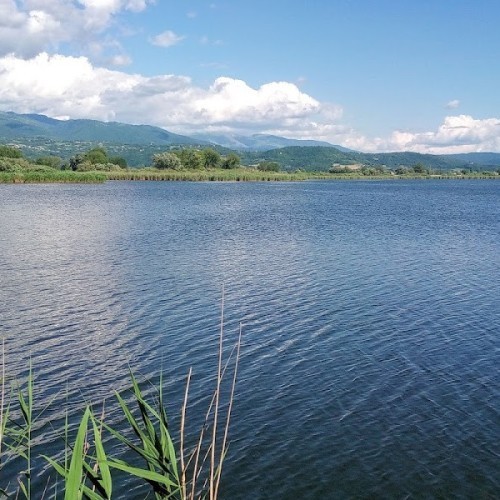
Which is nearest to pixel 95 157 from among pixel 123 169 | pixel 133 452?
pixel 123 169

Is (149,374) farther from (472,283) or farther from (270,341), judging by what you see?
(472,283)

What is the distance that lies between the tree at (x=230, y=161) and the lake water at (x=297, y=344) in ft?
436

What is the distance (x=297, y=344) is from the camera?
1738 cm

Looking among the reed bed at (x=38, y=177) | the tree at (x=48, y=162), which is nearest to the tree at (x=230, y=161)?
the tree at (x=48, y=162)

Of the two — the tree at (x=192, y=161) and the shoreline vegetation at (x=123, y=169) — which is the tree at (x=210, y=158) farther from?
the tree at (x=192, y=161)

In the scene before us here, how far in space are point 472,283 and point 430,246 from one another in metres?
12.3

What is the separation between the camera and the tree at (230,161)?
16950 cm

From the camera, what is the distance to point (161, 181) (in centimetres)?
13850

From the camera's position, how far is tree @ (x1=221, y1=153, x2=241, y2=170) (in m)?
170

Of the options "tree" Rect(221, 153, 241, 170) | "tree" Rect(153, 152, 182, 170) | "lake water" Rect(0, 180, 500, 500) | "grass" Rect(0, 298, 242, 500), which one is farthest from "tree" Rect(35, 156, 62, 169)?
"grass" Rect(0, 298, 242, 500)

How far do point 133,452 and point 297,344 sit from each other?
7282mm

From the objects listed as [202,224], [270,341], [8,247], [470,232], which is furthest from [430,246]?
[8,247]

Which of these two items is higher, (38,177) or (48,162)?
(48,162)

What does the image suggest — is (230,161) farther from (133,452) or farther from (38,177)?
(133,452)
